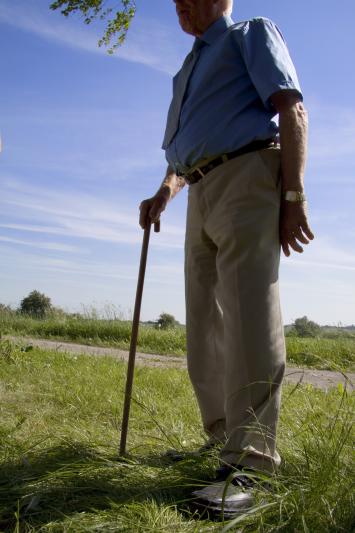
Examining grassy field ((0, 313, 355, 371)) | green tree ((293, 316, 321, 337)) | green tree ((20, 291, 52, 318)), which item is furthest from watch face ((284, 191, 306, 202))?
green tree ((20, 291, 52, 318))

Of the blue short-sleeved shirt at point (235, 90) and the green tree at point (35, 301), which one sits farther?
the green tree at point (35, 301)

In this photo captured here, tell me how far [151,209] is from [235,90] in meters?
0.88

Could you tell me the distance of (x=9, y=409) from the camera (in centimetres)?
426

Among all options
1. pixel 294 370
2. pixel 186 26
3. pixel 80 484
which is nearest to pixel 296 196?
pixel 186 26

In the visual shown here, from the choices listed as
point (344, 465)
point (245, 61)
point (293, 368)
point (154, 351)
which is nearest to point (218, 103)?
point (245, 61)

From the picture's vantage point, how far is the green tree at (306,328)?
36.5 feet

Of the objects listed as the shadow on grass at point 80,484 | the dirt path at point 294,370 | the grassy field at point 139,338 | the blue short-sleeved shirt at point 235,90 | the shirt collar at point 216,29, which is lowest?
the shadow on grass at point 80,484

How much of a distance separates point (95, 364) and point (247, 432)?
12.5 ft

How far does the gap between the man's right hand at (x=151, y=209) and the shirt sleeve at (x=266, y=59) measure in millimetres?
936

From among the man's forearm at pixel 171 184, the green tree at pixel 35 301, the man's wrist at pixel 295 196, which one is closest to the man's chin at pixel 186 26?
the man's forearm at pixel 171 184

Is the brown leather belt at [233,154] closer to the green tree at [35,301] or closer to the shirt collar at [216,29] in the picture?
the shirt collar at [216,29]

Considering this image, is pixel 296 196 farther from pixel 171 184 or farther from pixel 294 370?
pixel 294 370

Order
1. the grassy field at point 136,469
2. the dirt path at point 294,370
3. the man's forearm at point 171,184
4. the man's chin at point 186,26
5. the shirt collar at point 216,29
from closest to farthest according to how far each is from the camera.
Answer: the grassy field at point 136,469 < the shirt collar at point 216,29 < the man's chin at point 186,26 < the man's forearm at point 171,184 < the dirt path at point 294,370

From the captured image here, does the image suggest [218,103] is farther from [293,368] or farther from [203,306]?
[293,368]
